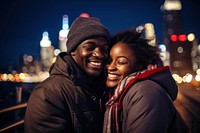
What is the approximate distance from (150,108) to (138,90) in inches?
9.0

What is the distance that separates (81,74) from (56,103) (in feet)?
1.93

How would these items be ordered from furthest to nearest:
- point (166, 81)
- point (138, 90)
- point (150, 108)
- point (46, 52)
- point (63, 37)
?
point (46, 52) → point (63, 37) → point (166, 81) → point (138, 90) → point (150, 108)

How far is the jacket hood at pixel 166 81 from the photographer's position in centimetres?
291

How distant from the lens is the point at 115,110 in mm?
3023

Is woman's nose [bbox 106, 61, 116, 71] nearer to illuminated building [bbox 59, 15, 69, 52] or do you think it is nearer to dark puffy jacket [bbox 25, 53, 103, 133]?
dark puffy jacket [bbox 25, 53, 103, 133]

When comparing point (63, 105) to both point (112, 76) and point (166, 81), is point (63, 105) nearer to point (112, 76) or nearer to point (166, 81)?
point (112, 76)

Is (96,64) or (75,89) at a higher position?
(96,64)

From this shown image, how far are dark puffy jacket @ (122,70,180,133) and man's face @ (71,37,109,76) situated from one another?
0.81 metres

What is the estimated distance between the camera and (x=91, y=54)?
356cm

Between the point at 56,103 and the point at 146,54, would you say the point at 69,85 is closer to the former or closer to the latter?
the point at 56,103

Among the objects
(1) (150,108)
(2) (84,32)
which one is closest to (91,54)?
(2) (84,32)

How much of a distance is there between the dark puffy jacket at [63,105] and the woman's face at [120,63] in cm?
44

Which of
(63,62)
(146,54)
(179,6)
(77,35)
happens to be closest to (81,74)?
(63,62)

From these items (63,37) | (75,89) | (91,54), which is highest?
(63,37)
